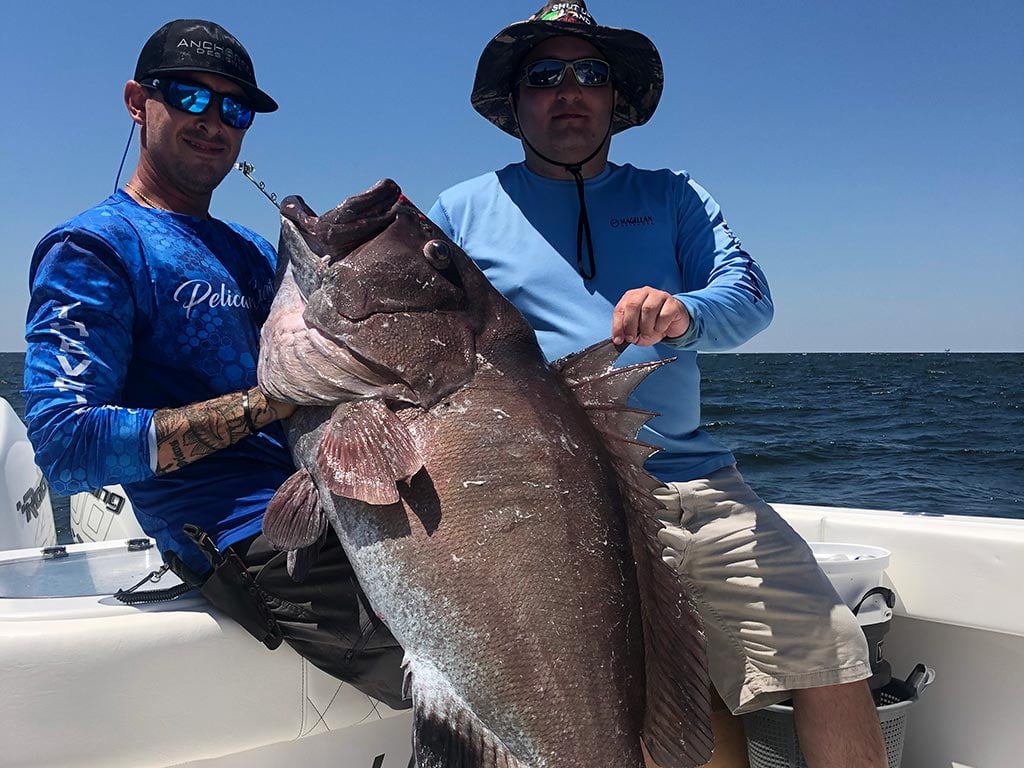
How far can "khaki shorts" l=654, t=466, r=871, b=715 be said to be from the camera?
8.60 ft

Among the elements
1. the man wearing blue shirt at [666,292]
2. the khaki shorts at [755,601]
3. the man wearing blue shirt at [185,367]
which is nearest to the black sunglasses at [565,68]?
the man wearing blue shirt at [666,292]

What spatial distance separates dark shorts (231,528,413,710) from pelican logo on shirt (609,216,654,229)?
1581mm

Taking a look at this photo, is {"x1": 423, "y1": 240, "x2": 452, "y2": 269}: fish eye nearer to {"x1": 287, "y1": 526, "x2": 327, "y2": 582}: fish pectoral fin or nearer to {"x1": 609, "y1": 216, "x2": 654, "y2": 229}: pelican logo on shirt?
{"x1": 287, "y1": 526, "x2": 327, "y2": 582}: fish pectoral fin

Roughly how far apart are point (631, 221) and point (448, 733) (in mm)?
2010

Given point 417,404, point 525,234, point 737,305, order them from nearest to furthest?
point 417,404, point 737,305, point 525,234

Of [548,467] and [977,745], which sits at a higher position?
[548,467]

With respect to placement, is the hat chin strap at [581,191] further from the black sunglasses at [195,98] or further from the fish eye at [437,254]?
the black sunglasses at [195,98]

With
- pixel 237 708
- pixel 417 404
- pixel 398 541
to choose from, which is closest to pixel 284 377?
pixel 417 404

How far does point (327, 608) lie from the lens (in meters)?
2.34

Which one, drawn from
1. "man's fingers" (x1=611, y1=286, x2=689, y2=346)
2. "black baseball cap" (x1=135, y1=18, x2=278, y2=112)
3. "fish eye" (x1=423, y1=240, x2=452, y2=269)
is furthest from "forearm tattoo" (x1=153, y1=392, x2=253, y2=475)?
"black baseball cap" (x1=135, y1=18, x2=278, y2=112)

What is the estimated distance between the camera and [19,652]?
2.19 meters

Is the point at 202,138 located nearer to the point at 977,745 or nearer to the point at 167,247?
the point at 167,247

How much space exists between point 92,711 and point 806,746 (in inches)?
87.7

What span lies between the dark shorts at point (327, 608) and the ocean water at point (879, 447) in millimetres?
2923
